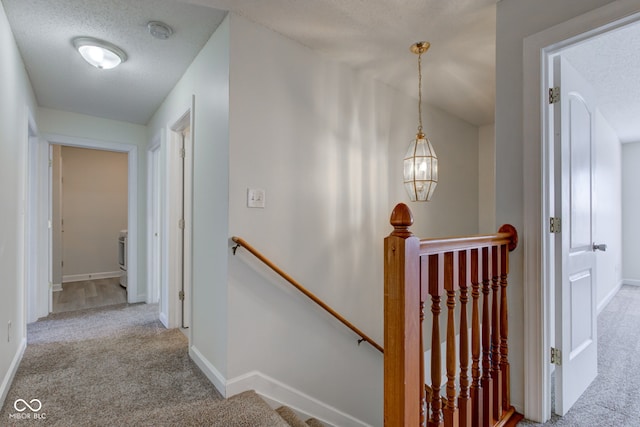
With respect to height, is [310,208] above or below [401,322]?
above

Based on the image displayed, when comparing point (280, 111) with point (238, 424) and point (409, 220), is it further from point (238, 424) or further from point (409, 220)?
point (238, 424)

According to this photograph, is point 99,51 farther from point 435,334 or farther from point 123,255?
point 123,255

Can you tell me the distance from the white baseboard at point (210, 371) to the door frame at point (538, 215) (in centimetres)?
A: 165

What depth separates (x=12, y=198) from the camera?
7.10ft

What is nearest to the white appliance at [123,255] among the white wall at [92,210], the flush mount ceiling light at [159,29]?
the white wall at [92,210]

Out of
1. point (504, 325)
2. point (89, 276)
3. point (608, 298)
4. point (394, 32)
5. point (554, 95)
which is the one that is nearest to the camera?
point (504, 325)

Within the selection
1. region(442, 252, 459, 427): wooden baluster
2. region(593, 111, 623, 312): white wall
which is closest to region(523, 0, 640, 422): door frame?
region(442, 252, 459, 427): wooden baluster

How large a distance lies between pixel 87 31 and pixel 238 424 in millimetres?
2599

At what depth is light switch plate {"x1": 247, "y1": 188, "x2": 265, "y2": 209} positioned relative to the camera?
202cm

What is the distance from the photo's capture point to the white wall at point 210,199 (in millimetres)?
1990

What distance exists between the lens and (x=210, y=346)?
7.05ft

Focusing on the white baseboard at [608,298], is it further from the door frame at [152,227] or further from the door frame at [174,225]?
the door frame at [152,227]

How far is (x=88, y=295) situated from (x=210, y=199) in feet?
11.6

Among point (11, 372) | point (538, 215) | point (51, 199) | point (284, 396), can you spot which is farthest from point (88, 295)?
point (538, 215)
